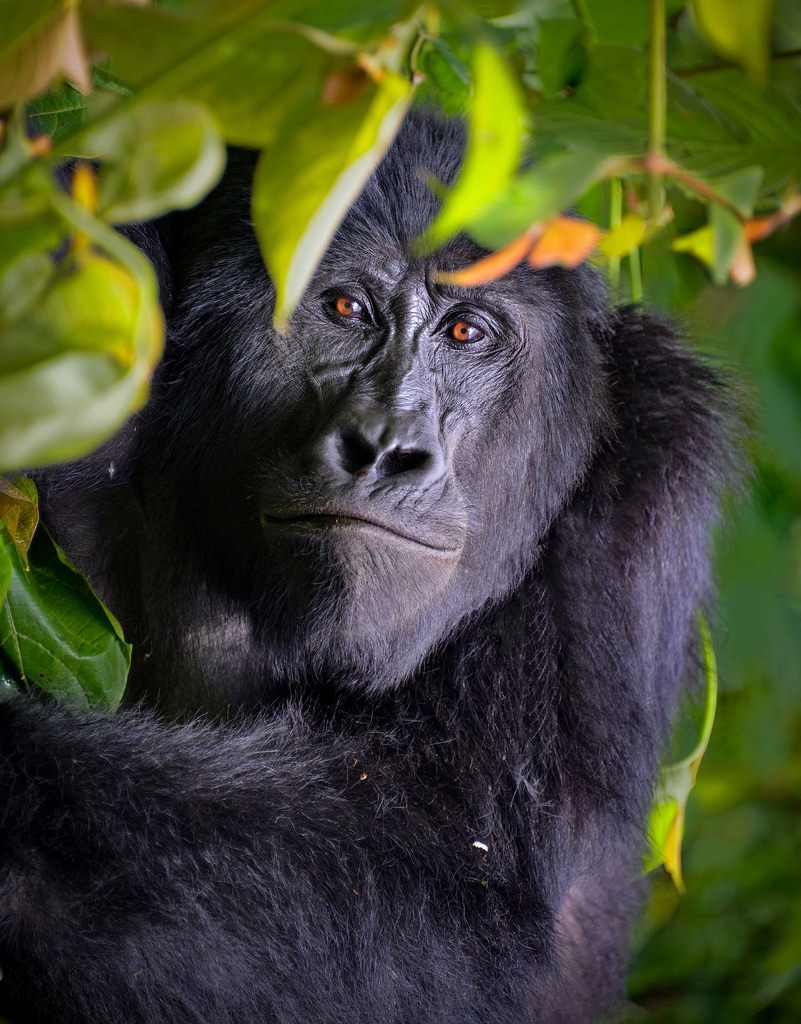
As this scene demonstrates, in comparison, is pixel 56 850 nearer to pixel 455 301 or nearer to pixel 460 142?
pixel 455 301

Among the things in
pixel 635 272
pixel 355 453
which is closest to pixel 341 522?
pixel 355 453

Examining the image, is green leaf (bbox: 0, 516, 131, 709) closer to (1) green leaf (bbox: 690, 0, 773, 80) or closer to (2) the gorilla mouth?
(2) the gorilla mouth

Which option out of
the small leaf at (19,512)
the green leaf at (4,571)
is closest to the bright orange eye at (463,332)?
the small leaf at (19,512)

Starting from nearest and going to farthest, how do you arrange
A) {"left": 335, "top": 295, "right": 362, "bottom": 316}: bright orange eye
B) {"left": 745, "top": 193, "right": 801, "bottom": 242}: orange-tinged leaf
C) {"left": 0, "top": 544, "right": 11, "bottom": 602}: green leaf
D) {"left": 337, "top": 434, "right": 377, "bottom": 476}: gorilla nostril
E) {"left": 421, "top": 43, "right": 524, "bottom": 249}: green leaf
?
1. {"left": 421, "top": 43, "right": 524, "bottom": 249}: green leaf
2. {"left": 745, "top": 193, "right": 801, "bottom": 242}: orange-tinged leaf
3. {"left": 0, "top": 544, "right": 11, "bottom": 602}: green leaf
4. {"left": 337, "top": 434, "right": 377, "bottom": 476}: gorilla nostril
5. {"left": 335, "top": 295, "right": 362, "bottom": 316}: bright orange eye

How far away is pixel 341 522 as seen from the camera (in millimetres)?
1265

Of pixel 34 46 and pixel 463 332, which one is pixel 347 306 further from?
pixel 34 46

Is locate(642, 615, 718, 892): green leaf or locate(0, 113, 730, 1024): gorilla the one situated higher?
locate(0, 113, 730, 1024): gorilla

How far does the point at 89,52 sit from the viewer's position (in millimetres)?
569

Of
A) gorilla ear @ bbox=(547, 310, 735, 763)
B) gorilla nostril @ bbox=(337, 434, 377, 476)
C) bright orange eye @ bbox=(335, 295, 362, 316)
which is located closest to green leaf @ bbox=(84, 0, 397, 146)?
gorilla nostril @ bbox=(337, 434, 377, 476)

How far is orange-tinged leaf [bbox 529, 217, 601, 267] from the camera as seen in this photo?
0.46 meters

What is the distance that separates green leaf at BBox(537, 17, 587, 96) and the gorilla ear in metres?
0.62

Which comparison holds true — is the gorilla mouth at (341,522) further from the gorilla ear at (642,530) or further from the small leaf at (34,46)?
the small leaf at (34,46)

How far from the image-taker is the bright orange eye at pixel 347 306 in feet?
4.85

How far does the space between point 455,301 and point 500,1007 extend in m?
0.92
